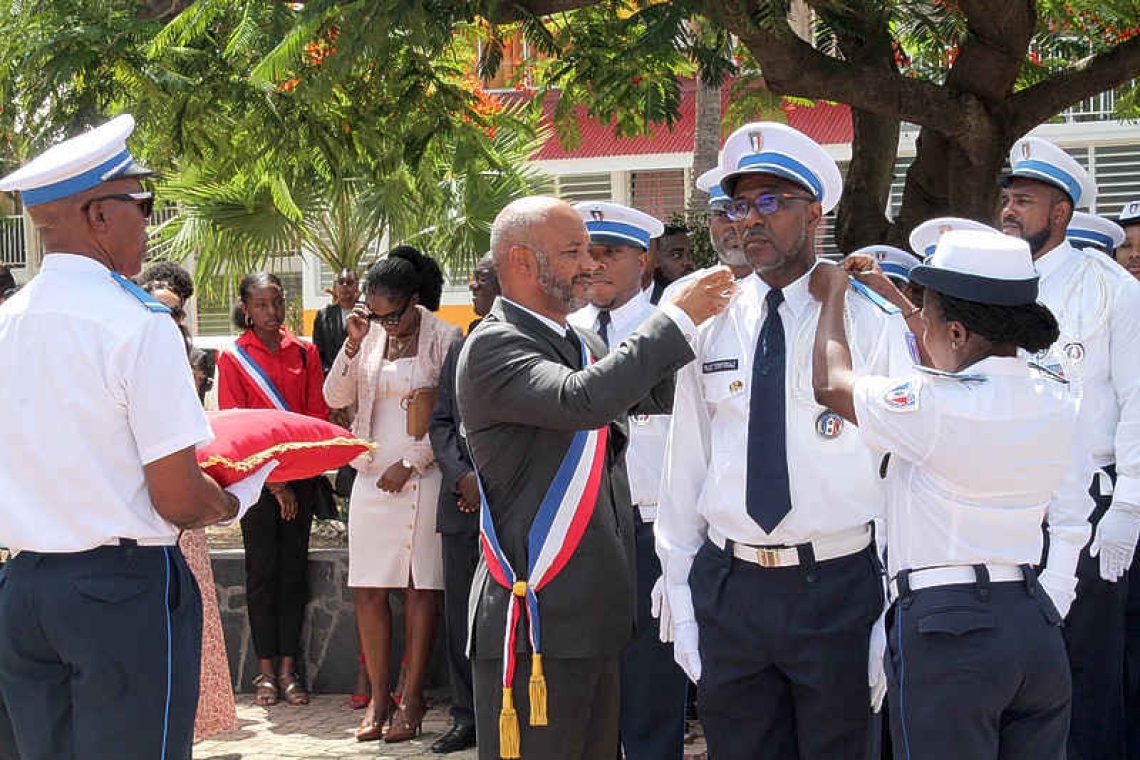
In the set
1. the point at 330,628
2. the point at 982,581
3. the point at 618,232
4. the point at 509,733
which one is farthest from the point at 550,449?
the point at 330,628

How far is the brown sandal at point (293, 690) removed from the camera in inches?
319

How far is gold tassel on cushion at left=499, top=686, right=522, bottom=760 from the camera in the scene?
390 cm

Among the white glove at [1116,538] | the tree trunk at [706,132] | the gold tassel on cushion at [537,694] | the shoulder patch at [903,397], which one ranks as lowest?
the gold tassel on cushion at [537,694]

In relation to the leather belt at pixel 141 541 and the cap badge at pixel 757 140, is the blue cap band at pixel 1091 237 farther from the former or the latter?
the leather belt at pixel 141 541

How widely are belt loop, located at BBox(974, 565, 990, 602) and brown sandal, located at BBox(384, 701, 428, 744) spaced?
4370 mm

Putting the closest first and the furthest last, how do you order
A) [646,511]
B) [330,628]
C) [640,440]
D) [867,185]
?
[646,511] → [640,440] → [867,185] → [330,628]

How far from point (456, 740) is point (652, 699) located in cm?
169

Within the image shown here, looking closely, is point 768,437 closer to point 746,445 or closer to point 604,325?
point 746,445

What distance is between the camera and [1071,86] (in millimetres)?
6805

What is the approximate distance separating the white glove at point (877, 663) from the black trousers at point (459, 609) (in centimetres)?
345

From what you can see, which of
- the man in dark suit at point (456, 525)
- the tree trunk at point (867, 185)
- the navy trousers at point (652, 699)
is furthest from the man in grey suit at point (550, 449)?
the tree trunk at point (867, 185)

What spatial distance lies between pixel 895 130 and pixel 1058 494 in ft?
13.1

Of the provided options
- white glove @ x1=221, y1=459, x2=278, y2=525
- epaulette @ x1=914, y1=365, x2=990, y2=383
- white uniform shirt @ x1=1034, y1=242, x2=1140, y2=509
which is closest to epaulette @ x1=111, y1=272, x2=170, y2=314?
white glove @ x1=221, y1=459, x2=278, y2=525

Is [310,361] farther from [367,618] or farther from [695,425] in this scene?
[695,425]
